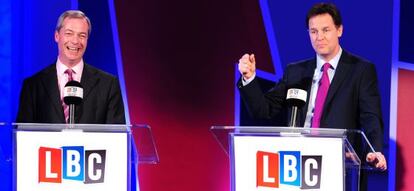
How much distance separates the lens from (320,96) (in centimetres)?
321

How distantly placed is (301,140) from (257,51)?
6.68 feet

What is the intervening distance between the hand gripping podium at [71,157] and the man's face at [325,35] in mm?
1321

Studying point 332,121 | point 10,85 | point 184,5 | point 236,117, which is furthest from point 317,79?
point 10,85

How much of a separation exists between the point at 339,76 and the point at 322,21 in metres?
0.30

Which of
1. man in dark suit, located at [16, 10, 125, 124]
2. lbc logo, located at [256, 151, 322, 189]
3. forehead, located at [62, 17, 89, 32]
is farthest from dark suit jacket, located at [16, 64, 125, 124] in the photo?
lbc logo, located at [256, 151, 322, 189]

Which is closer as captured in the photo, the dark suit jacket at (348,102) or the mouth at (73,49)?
the dark suit jacket at (348,102)

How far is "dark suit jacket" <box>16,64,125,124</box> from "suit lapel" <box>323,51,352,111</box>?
1.03m

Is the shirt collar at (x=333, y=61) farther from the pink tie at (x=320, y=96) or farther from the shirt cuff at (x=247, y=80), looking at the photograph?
the shirt cuff at (x=247, y=80)

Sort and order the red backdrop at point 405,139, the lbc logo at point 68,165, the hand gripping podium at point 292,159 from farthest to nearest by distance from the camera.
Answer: the red backdrop at point 405,139 < the lbc logo at point 68,165 < the hand gripping podium at point 292,159

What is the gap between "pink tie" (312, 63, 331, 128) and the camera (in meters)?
3.18

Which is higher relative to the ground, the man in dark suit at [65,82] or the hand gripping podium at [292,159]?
the man in dark suit at [65,82]

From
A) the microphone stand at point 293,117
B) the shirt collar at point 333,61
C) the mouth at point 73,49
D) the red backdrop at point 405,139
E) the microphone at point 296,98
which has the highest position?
the mouth at point 73,49

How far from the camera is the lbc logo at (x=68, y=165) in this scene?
227cm

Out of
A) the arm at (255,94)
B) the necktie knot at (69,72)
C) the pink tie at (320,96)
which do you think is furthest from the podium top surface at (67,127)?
the pink tie at (320,96)
